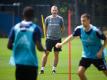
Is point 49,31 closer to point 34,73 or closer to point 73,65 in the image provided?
point 73,65

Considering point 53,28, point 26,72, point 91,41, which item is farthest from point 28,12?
point 53,28

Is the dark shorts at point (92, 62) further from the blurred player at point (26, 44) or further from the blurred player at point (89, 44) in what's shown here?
the blurred player at point (26, 44)

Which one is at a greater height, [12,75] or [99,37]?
[99,37]

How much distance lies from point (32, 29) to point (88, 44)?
8.39 ft

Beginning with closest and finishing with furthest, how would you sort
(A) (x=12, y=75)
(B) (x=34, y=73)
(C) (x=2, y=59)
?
(B) (x=34, y=73), (A) (x=12, y=75), (C) (x=2, y=59)

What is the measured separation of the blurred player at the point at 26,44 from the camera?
9.13 meters

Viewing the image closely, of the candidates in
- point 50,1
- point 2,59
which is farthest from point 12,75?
point 50,1

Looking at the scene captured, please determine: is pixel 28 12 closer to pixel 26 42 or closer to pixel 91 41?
pixel 26 42

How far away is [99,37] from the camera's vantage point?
1137 centimetres

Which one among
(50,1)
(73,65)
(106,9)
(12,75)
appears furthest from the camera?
(106,9)

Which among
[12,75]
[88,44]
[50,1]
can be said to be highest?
[50,1]

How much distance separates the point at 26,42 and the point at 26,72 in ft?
1.75

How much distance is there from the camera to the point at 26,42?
920 centimetres

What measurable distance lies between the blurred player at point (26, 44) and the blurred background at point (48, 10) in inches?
1099
